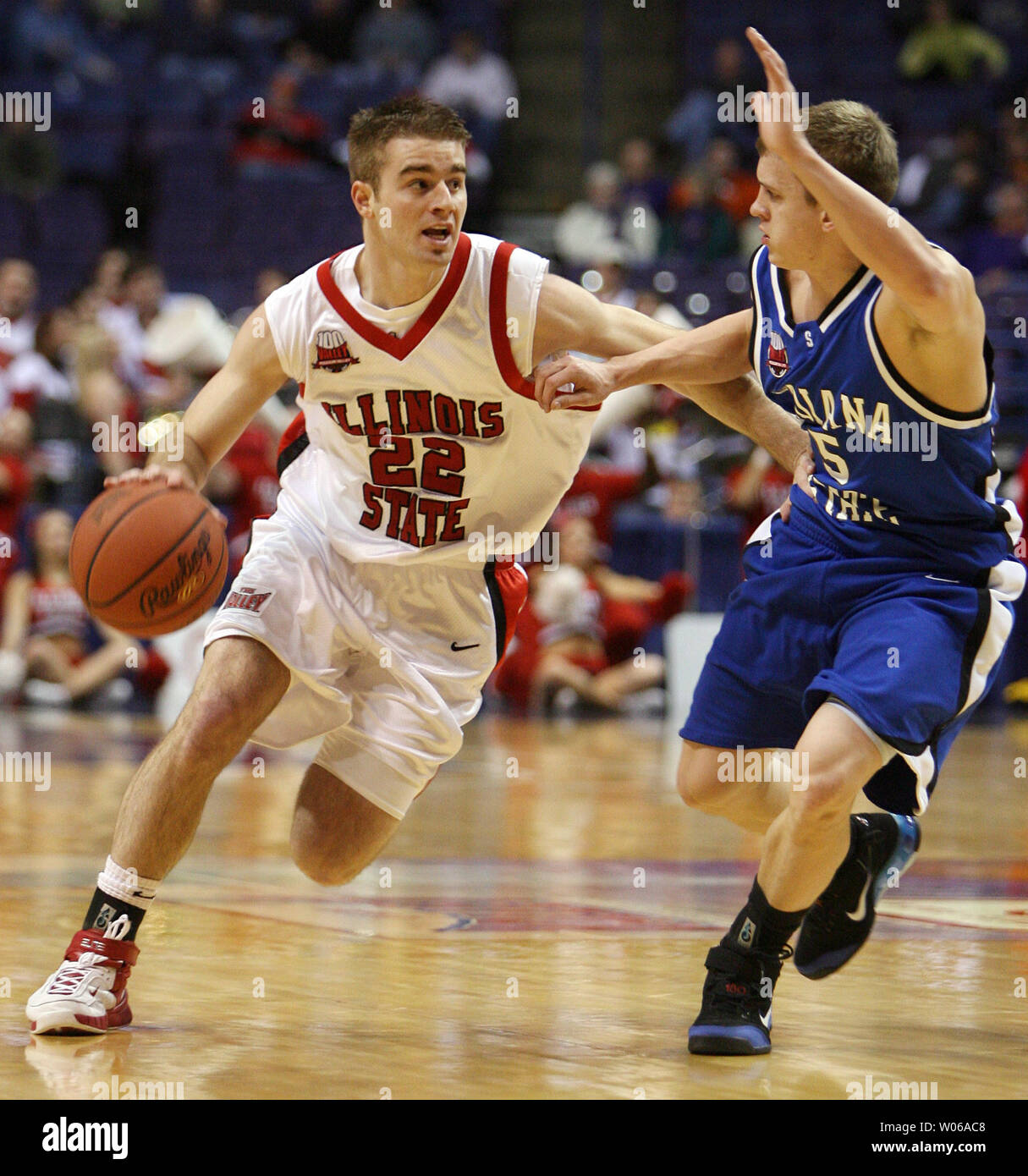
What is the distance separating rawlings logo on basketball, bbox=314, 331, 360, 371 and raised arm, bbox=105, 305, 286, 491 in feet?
0.32

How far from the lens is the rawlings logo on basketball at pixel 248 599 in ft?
13.2

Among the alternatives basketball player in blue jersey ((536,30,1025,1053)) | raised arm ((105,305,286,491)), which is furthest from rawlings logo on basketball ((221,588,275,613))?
basketball player in blue jersey ((536,30,1025,1053))

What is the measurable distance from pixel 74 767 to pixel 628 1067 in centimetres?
534

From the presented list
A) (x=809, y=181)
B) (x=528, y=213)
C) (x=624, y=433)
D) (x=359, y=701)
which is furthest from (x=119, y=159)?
(x=809, y=181)

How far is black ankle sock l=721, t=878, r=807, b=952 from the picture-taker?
142 inches

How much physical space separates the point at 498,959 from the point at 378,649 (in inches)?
31.2

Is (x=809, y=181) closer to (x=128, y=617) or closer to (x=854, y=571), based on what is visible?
(x=854, y=571)

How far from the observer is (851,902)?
3.79 metres

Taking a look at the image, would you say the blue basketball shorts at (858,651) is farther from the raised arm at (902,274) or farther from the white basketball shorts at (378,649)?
the white basketball shorts at (378,649)
